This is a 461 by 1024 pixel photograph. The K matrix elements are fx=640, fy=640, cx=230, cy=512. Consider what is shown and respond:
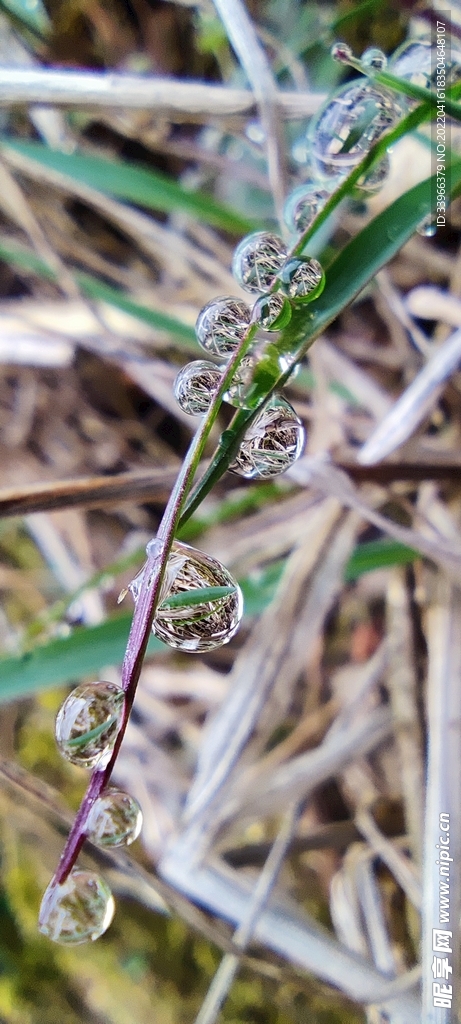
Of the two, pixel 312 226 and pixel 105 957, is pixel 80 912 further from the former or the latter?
pixel 105 957

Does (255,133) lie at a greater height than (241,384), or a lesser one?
greater

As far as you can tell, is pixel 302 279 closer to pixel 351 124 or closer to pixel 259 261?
pixel 259 261

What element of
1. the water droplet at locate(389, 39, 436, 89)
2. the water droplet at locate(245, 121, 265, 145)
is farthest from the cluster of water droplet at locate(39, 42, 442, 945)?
the water droplet at locate(245, 121, 265, 145)

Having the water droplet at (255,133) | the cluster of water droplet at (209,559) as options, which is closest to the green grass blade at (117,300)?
the water droplet at (255,133)

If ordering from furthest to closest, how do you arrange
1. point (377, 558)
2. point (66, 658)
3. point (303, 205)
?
point (377, 558) → point (66, 658) → point (303, 205)

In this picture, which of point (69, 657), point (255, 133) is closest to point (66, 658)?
point (69, 657)

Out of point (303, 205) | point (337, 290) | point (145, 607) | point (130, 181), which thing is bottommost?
point (145, 607)
